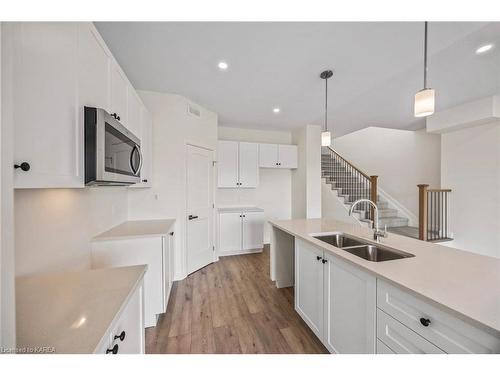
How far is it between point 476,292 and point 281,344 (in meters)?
1.36

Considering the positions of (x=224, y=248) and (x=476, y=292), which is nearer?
(x=476, y=292)

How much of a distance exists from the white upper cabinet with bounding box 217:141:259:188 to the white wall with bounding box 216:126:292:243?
40cm

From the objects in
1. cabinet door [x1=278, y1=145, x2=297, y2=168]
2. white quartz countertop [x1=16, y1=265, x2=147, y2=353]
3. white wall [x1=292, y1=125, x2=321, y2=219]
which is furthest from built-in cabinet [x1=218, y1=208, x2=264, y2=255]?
white quartz countertop [x1=16, y1=265, x2=147, y2=353]

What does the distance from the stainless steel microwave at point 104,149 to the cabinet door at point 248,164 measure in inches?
102

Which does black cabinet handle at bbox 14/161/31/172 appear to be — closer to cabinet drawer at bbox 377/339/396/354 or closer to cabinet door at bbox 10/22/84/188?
cabinet door at bbox 10/22/84/188

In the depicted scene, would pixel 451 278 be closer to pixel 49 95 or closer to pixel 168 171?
pixel 49 95

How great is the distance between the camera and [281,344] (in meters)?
1.60

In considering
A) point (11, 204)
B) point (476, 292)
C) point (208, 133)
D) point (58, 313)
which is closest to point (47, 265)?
point (58, 313)

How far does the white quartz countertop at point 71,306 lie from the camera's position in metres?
0.60

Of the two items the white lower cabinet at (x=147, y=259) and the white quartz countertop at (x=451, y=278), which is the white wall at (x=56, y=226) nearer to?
the white lower cabinet at (x=147, y=259)

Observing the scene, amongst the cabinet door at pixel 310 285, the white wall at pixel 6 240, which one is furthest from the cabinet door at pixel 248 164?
the white wall at pixel 6 240

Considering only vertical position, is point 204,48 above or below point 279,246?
above

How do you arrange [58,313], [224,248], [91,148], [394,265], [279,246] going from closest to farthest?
[58,313], [91,148], [394,265], [279,246], [224,248]
